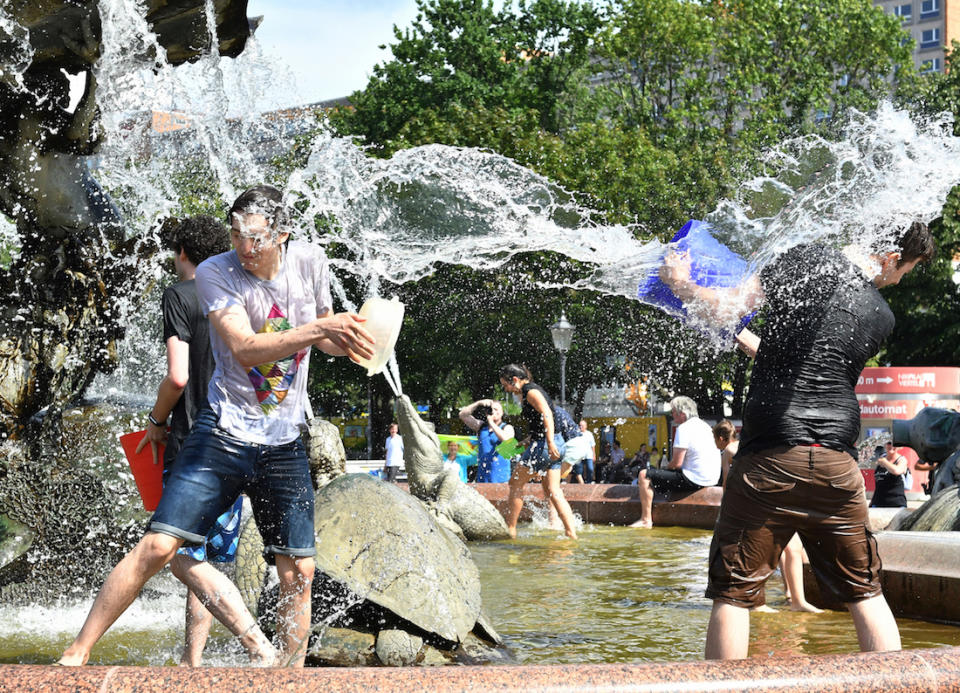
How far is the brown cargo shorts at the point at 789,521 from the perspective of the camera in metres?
3.34

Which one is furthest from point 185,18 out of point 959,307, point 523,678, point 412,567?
point 959,307

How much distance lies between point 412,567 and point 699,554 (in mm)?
4600

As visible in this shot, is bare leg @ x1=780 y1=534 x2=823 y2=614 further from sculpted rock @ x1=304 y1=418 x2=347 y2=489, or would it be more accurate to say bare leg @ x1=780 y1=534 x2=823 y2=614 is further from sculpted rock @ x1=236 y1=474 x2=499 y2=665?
sculpted rock @ x1=304 y1=418 x2=347 y2=489

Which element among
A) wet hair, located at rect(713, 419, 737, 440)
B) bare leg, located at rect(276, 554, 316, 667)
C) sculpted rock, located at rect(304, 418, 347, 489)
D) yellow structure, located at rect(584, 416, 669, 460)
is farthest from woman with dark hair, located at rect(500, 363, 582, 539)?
yellow structure, located at rect(584, 416, 669, 460)

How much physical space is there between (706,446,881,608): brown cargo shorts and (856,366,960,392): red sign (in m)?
16.5

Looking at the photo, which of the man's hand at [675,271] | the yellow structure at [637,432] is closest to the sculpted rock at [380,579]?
the man's hand at [675,271]

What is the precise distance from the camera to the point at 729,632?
3.30m

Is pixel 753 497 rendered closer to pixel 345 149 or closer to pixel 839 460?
pixel 839 460

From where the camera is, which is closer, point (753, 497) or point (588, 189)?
point (753, 497)

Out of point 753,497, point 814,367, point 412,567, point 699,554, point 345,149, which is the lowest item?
point 699,554

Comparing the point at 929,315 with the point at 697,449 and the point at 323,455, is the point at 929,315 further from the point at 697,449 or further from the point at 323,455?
the point at 323,455

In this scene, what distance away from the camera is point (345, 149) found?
7.85 metres

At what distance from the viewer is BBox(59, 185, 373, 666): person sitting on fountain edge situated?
3.30 metres

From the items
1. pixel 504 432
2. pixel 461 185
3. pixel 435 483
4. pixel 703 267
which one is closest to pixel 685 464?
pixel 504 432
